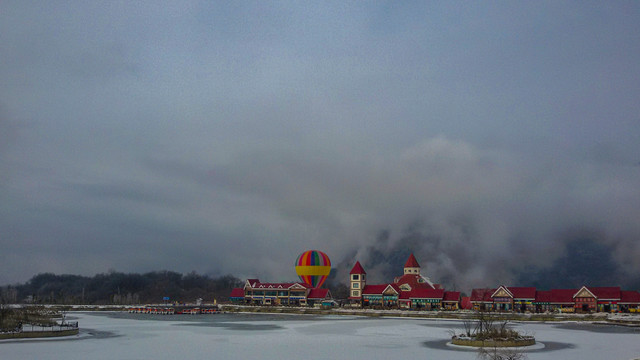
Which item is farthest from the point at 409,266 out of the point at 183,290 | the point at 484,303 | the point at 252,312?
the point at 183,290

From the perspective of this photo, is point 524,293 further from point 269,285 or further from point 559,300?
point 269,285

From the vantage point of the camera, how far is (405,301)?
106188 mm

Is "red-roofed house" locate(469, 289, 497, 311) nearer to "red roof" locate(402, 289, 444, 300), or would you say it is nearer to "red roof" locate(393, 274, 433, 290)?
"red roof" locate(402, 289, 444, 300)

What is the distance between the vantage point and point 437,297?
3976 inches

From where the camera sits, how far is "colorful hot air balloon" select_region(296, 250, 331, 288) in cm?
12656

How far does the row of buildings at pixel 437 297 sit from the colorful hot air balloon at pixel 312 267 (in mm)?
5820

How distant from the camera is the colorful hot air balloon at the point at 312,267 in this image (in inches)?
4983

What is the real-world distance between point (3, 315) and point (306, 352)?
35056 mm

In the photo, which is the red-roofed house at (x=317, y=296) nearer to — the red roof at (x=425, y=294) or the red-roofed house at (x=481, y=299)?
the red roof at (x=425, y=294)

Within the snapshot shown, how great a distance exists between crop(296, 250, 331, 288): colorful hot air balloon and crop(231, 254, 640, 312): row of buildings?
5820mm

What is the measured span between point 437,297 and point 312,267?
113ft

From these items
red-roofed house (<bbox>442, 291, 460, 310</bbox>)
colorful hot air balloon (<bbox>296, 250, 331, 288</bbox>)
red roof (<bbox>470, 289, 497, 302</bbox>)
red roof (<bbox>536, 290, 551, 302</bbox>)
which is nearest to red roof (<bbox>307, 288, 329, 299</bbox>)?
colorful hot air balloon (<bbox>296, 250, 331, 288</bbox>)

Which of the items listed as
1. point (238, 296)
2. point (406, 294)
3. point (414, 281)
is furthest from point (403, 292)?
point (238, 296)

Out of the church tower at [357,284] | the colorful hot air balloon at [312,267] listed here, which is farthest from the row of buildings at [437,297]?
the colorful hot air balloon at [312,267]
